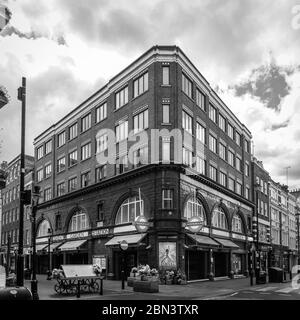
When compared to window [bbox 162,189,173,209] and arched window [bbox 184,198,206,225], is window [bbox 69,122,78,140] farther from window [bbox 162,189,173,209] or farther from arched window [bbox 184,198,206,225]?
window [bbox 162,189,173,209]

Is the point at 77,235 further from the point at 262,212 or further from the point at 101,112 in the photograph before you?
the point at 262,212

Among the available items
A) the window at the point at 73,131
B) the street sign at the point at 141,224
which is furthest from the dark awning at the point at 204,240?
the window at the point at 73,131

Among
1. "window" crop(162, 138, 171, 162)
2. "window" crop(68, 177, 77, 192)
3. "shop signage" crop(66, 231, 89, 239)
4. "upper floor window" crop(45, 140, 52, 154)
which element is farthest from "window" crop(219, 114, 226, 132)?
"upper floor window" crop(45, 140, 52, 154)

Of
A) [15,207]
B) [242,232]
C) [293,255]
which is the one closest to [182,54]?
[242,232]

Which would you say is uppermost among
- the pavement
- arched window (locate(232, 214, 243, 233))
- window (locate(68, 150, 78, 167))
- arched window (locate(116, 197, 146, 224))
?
window (locate(68, 150, 78, 167))

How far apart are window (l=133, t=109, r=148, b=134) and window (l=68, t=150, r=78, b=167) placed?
45.7 ft

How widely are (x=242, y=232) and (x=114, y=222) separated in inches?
812

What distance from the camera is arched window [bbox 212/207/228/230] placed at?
1800 inches

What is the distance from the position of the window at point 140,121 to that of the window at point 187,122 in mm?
3388

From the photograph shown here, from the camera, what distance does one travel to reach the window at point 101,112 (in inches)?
1834

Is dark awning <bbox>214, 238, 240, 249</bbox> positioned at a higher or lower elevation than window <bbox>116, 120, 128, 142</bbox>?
lower

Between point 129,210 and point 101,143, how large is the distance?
9848mm

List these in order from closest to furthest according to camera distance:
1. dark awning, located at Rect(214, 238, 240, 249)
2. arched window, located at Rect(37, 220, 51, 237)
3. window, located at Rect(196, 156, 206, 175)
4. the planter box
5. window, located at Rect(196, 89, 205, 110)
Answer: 1. the planter box
2. window, located at Rect(196, 156, 206, 175)
3. dark awning, located at Rect(214, 238, 240, 249)
4. window, located at Rect(196, 89, 205, 110)
5. arched window, located at Rect(37, 220, 51, 237)

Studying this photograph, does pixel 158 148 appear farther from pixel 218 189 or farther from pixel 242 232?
pixel 242 232
